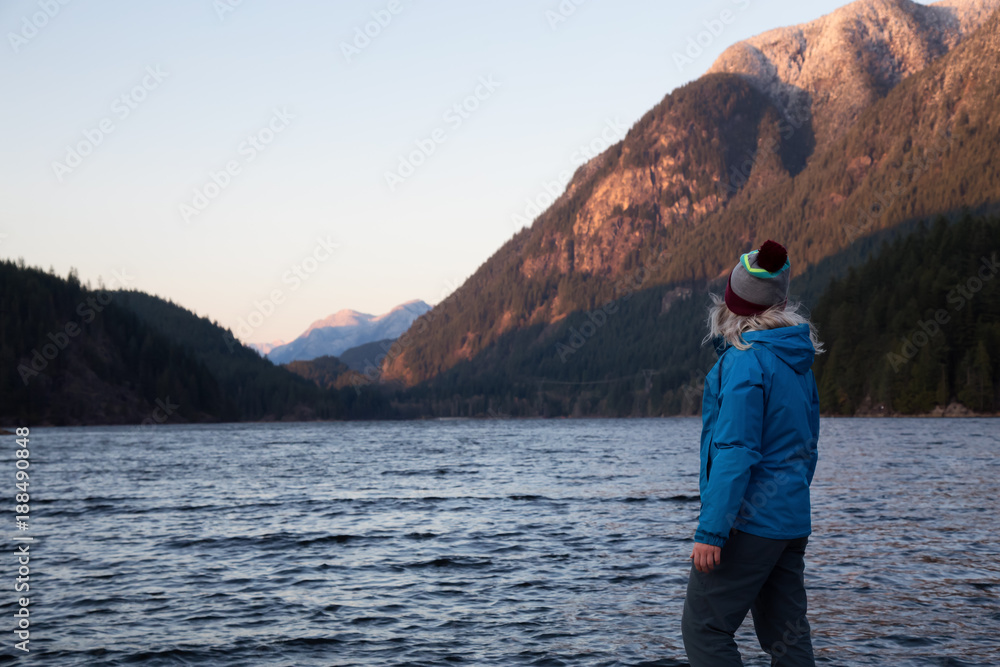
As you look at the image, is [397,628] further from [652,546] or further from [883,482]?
[883,482]

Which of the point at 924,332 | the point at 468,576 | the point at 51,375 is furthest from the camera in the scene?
the point at 51,375

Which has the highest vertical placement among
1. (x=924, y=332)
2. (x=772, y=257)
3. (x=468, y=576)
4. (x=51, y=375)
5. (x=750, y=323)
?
(x=924, y=332)

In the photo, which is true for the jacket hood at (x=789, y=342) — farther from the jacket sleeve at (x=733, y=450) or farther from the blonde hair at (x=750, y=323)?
the jacket sleeve at (x=733, y=450)

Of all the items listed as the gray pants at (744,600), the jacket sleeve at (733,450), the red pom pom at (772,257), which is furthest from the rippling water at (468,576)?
the red pom pom at (772,257)

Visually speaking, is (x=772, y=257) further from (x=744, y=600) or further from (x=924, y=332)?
(x=924, y=332)

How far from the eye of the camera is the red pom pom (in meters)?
6.52

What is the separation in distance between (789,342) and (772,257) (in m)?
0.71

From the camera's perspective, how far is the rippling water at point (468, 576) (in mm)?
11414

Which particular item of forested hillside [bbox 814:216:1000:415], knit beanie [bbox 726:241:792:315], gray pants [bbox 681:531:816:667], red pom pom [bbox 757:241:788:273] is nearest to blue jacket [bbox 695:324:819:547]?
gray pants [bbox 681:531:816:667]

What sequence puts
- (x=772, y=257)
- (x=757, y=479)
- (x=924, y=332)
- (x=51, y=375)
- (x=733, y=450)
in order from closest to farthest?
1. (x=733, y=450)
2. (x=757, y=479)
3. (x=772, y=257)
4. (x=924, y=332)
5. (x=51, y=375)

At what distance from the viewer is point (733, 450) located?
6109mm

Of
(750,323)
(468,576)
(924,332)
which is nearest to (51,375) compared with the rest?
(924,332)

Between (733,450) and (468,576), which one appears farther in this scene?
(468,576)

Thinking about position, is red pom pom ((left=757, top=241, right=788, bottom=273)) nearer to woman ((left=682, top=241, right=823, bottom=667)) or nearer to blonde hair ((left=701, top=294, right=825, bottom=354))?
woman ((left=682, top=241, right=823, bottom=667))
